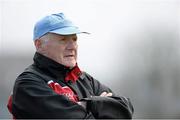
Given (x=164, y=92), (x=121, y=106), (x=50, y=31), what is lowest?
(x=164, y=92)

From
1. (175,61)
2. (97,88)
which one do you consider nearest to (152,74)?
(175,61)

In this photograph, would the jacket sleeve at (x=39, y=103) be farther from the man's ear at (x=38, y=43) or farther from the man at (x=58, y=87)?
the man's ear at (x=38, y=43)

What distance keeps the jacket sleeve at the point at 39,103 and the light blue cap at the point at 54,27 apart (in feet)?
1.42

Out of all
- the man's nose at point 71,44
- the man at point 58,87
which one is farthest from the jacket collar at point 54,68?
the man's nose at point 71,44

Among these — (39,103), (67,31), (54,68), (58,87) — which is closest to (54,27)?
(67,31)

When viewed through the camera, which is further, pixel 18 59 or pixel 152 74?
pixel 152 74

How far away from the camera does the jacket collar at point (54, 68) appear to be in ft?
14.8

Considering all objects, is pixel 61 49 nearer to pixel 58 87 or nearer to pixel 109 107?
pixel 58 87

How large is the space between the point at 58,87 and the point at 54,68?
0.16m

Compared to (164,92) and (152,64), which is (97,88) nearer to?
(164,92)

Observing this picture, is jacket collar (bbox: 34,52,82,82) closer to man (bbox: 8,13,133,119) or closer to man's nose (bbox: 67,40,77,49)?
man (bbox: 8,13,133,119)

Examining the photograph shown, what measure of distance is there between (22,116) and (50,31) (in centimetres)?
70

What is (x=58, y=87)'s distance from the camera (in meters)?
4.45

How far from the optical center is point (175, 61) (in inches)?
583
